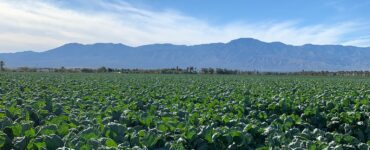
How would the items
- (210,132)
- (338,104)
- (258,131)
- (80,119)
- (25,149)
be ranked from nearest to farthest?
1. (25,149)
2. (210,132)
3. (258,131)
4. (80,119)
5. (338,104)

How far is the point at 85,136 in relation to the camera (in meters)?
6.01

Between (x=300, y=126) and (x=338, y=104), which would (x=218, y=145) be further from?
(x=338, y=104)

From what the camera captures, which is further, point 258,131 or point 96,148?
point 258,131

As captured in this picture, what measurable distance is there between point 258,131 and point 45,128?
11.8 feet

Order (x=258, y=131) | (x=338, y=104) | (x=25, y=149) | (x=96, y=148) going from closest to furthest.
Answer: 1. (x=96, y=148)
2. (x=25, y=149)
3. (x=258, y=131)
4. (x=338, y=104)

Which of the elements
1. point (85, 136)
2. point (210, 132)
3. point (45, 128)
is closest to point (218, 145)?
point (210, 132)

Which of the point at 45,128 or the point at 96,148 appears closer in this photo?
the point at 96,148

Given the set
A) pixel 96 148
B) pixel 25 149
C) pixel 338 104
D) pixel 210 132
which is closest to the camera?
pixel 96 148

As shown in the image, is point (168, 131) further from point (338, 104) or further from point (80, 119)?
point (338, 104)

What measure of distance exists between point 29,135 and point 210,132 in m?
2.80

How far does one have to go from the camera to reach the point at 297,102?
553 inches

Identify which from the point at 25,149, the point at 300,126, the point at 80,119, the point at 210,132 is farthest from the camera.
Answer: the point at 300,126

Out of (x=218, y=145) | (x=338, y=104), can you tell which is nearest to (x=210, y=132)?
(x=218, y=145)

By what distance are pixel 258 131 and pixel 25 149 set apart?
387 cm
